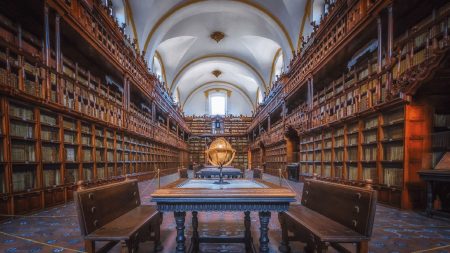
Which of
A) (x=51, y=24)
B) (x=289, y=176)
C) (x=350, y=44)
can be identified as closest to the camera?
(x=51, y=24)

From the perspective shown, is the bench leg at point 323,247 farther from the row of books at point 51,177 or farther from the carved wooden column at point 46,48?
the carved wooden column at point 46,48

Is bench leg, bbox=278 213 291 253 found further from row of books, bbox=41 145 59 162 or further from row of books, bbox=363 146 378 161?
row of books, bbox=41 145 59 162

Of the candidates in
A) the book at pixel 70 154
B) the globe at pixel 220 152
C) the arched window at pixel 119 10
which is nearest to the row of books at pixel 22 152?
the book at pixel 70 154

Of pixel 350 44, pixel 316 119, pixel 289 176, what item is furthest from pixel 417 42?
pixel 289 176

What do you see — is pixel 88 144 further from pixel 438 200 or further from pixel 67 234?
pixel 438 200

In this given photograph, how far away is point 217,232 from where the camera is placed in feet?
10.3

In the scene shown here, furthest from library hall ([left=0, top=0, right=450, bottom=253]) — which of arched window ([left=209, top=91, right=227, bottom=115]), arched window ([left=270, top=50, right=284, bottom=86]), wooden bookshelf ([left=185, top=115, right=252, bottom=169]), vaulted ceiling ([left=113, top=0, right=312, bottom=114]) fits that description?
arched window ([left=209, top=91, right=227, bottom=115])

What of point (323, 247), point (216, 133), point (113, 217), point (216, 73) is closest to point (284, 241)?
point (323, 247)

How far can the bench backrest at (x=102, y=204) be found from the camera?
1739 millimetres

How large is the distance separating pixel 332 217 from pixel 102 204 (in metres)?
2.00

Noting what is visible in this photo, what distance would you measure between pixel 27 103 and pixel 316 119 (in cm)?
757

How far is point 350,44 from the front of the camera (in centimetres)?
653

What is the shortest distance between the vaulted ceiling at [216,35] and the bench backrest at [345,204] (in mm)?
11421

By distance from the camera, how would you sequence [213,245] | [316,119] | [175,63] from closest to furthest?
[213,245] < [316,119] < [175,63]
